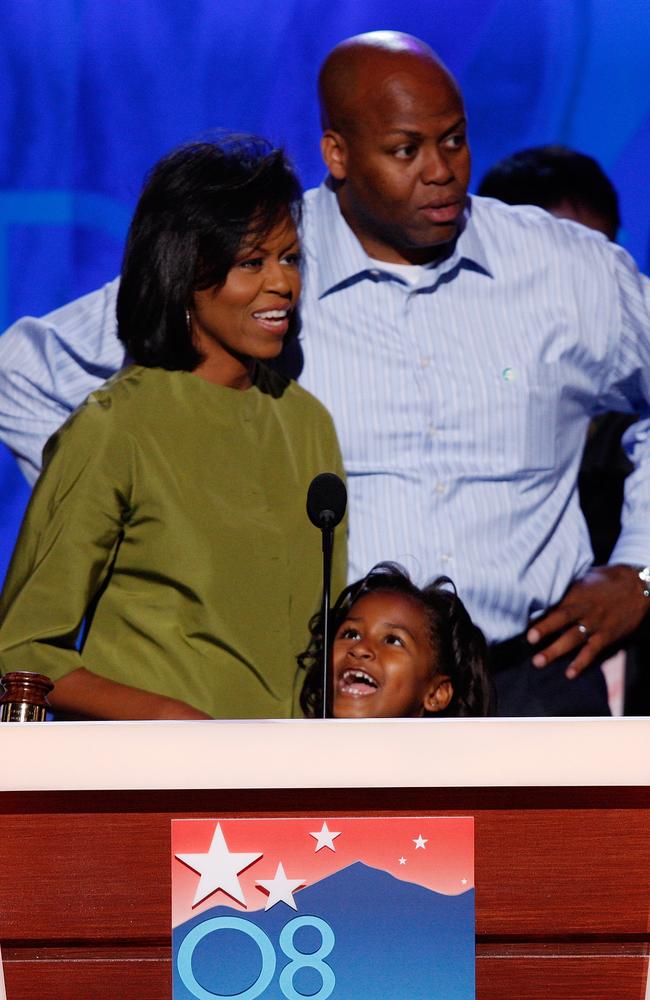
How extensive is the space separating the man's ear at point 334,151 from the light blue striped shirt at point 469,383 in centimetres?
5

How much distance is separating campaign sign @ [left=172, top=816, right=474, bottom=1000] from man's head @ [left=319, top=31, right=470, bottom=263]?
1594 millimetres

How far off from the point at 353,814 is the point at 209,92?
5.61ft

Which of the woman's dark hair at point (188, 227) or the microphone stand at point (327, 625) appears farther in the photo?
the woman's dark hair at point (188, 227)

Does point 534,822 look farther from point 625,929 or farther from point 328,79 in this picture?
point 328,79

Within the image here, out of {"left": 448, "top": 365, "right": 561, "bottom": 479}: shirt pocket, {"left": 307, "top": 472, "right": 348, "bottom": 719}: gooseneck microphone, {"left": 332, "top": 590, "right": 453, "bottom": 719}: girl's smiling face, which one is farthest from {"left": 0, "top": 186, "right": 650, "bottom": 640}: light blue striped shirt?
{"left": 307, "top": 472, "right": 348, "bottom": 719}: gooseneck microphone

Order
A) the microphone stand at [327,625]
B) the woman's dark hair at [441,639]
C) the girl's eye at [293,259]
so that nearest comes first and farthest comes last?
the microphone stand at [327,625] → the woman's dark hair at [441,639] → the girl's eye at [293,259]

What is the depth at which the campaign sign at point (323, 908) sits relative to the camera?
3.87 feet

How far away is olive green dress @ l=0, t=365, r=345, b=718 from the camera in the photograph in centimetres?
226

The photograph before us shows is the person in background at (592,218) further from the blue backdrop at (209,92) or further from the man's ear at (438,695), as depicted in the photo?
the man's ear at (438,695)

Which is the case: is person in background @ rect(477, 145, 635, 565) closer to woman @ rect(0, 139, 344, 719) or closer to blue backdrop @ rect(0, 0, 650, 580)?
blue backdrop @ rect(0, 0, 650, 580)

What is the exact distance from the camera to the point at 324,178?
248 cm

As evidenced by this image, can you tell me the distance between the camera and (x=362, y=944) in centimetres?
119

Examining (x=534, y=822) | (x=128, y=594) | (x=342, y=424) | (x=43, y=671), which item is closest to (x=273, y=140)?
(x=342, y=424)

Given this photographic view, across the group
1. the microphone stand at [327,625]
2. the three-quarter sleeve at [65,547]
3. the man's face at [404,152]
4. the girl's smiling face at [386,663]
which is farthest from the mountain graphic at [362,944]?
the man's face at [404,152]
